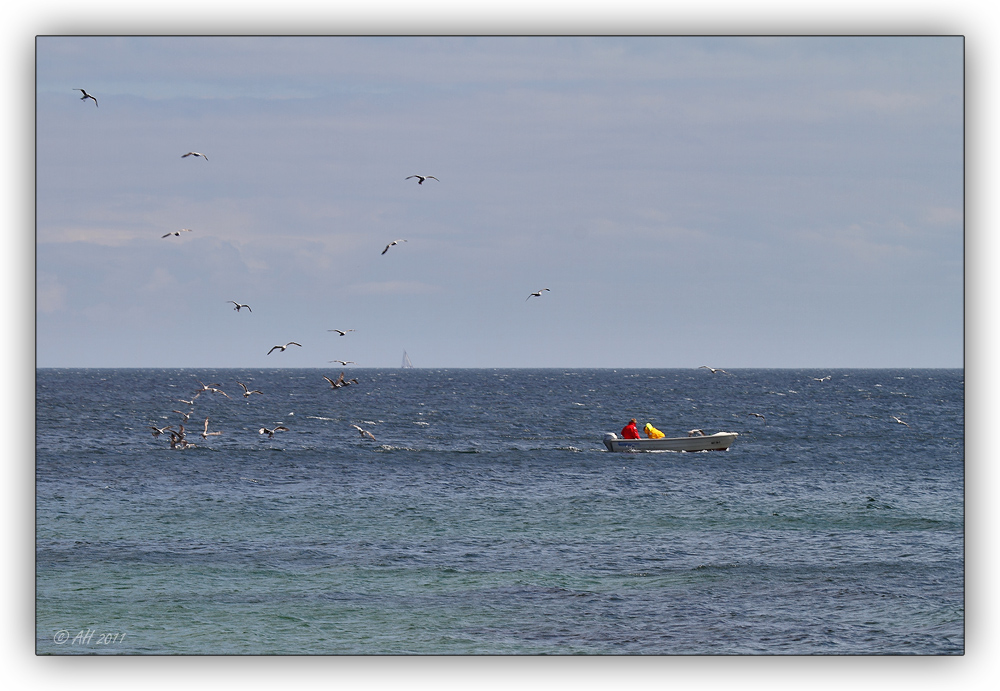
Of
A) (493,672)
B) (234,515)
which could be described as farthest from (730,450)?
(493,672)

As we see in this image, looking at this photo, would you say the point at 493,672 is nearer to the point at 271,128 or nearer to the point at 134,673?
the point at 134,673

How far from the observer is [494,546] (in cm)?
2014

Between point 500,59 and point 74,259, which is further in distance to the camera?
point 74,259

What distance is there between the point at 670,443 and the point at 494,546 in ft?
61.3

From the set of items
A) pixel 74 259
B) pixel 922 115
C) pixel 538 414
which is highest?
pixel 922 115

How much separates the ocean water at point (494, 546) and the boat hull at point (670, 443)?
1.41 feet

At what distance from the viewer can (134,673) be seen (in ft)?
35.0

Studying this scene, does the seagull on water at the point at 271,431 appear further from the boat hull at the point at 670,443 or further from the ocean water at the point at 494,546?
the boat hull at the point at 670,443

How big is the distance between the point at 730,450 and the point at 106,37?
3207cm

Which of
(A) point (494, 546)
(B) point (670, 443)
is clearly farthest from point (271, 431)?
(A) point (494, 546)

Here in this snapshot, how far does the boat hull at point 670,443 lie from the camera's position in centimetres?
3747

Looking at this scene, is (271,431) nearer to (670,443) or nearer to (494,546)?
(670,443)

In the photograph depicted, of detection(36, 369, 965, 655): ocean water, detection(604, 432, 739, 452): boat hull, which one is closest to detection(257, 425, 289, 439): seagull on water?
detection(36, 369, 965, 655): ocean water

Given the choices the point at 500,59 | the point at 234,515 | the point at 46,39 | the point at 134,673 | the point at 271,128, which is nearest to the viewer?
the point at 134,673
